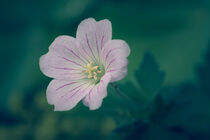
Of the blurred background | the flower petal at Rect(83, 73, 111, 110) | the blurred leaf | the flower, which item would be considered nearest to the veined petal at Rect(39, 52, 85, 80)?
the flower

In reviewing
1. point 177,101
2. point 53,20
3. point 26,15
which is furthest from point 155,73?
point 26,15

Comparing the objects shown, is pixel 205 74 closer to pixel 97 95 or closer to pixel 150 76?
pixel 150 76

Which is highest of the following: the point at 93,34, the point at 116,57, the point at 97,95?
the point at 93,34

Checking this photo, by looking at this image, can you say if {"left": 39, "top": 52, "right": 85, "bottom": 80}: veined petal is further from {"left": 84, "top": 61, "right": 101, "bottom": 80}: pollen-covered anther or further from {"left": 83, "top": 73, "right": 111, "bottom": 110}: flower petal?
{"left": 83, "top": 73, "right": 111, "bottom": 110}: flower petal

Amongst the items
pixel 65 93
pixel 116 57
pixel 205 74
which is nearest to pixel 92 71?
pixel 65 93

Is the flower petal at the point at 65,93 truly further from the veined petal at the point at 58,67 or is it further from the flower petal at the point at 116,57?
the flower petal at the point at 116,57

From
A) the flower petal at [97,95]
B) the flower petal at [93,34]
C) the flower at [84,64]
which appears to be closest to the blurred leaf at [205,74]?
the flower at [84,64]

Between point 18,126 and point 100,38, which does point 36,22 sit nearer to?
point 18,126

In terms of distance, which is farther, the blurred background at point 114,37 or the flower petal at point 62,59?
the blurred background at point 114,37
